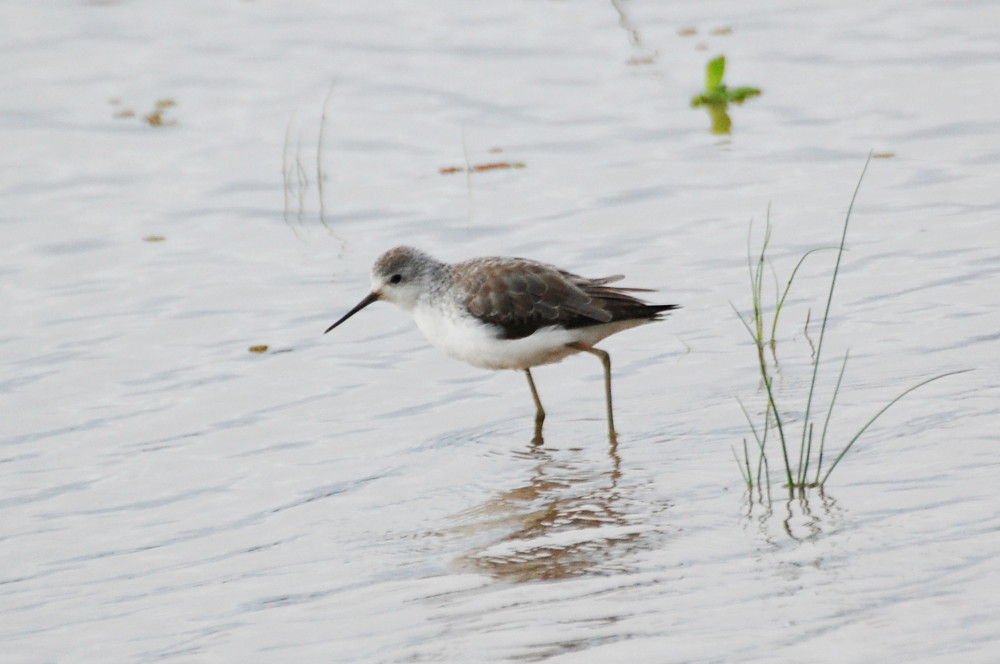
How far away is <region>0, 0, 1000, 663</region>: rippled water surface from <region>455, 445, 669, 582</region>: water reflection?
27 mm

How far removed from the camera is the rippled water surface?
5.67 metres

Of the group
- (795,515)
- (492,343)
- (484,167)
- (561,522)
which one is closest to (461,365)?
(492,343)

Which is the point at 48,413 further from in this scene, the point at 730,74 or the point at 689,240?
the point at 730,74

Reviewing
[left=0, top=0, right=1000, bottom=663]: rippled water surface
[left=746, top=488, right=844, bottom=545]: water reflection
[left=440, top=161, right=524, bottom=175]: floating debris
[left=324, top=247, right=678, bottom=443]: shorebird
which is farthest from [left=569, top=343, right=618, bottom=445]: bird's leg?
[left=440, top=161, right=524, bottom=175]: floating debris

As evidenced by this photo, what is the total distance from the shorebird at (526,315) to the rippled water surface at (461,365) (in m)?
0.41

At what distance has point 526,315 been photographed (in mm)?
7969

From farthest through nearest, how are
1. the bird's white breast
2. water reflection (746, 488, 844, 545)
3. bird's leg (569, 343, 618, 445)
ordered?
the bird's white breast < bird's leg (569, 343, 618, 445) < water reflection (746, 488, 844, 545)

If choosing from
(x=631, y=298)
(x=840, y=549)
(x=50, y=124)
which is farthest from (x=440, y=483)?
(x=50, y=124)

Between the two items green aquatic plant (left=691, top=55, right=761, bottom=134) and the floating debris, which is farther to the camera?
green aquatic plant (left=691, top=55, right=761, bottom=134)

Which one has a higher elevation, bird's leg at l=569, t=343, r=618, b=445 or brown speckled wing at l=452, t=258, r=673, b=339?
brown speckled wing at l=452, t=258, r=673, b=339

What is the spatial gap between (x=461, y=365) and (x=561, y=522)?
264 centimetres

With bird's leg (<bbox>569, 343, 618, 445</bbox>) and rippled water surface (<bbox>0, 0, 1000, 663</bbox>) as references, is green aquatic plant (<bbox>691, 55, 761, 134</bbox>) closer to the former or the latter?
rippled water surface (<bbox>0, 0, 1000, 663</bbox>)

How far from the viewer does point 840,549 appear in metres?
5.70

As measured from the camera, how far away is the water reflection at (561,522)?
20.0 feet
